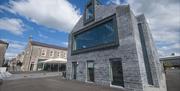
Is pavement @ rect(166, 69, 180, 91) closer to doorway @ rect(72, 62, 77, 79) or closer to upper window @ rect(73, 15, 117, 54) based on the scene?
upper window @ rect(73, 15, 117, 54)

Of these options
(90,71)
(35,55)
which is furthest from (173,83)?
(35,55)

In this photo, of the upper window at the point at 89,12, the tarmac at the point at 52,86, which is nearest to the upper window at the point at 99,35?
the upper window at the point at 89,12

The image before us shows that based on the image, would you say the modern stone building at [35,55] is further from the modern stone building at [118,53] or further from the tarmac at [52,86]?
the modern stone building at [118,53]

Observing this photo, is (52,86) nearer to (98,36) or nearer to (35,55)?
(98,36)

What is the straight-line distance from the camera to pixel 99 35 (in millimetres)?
9180

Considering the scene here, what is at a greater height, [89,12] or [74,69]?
[89,12]

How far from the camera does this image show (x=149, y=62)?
7.34 metres

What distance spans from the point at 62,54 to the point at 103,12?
24.4 metres

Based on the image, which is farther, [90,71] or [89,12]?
[89,12]

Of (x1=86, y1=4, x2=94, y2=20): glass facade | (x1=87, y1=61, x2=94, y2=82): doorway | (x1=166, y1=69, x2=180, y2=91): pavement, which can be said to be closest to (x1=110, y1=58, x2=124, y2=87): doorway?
(x1=87, y1=61, x2=94, y2=82): doorway

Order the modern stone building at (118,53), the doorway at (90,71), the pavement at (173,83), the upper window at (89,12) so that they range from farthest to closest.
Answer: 1. the upper window at (89,12)
2. the doorway at (90,71)
3. the pavement at (173,83)
4. the modern stone building at (118,53)

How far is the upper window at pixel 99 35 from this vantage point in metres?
7.95

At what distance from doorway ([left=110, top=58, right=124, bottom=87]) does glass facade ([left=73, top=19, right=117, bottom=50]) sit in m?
1.62

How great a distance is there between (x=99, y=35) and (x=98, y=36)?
0.51ft
